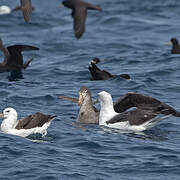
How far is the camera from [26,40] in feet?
78.4

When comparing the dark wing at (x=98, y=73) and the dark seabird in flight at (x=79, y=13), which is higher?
the dark seabird in flight at (x=79, y=13)

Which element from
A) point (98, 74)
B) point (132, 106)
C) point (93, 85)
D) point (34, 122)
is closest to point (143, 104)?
point (132, 106)

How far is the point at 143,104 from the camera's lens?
1250 centimetres

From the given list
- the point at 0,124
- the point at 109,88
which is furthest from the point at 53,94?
the point at 0,124

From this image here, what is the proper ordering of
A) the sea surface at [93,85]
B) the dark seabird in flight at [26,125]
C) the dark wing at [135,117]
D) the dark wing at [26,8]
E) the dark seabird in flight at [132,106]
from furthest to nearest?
the dark wing at [26,8] → the dark seabird in flight at [132,106] → the dark wing at [135,117] → the dark seabird in flight at [26,125] → the sea surface at [93,85]

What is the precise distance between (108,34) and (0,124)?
1354 cm

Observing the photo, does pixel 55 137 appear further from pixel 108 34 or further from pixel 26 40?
pixel 108 34

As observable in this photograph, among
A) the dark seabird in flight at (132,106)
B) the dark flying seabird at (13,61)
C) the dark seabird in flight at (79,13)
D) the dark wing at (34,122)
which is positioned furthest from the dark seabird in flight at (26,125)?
the dark flying seabird at (13,61)

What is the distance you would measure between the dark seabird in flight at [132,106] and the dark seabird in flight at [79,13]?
1510 millimetres

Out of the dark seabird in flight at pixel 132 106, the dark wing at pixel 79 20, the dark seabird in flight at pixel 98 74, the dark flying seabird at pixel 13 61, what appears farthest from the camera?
the dark flying seabird at pixel 13 61

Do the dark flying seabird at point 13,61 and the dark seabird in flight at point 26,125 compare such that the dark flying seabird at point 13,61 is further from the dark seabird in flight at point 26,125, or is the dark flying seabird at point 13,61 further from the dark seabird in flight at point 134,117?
the dark seabird in flight at point 26,125

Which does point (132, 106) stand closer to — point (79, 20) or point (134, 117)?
point (134, 117)

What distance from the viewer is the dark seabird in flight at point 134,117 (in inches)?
472

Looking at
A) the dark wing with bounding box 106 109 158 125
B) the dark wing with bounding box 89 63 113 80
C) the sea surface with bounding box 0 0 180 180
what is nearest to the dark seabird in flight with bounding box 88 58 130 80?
the dark wing with bounding box 89 63 113 80
